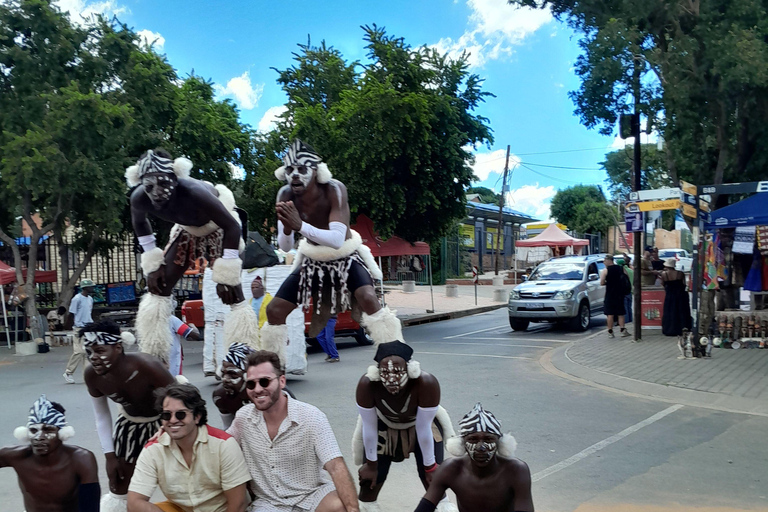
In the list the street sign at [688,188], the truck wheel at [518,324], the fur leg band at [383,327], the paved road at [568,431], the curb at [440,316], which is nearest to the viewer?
the fur leg band at [383,327]

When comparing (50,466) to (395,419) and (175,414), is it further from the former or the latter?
(395,419)

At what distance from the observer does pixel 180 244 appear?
199 inches

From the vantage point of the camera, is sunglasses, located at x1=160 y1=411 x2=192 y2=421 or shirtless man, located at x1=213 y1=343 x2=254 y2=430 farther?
shirtless man, located at x1=213 y1=343 x2=254 y2=430

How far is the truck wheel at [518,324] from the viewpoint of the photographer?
55.9 ft

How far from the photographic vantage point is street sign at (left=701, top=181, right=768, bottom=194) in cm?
1070

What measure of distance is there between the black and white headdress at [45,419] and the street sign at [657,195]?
10140 millimetres

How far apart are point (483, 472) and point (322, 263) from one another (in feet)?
6.36

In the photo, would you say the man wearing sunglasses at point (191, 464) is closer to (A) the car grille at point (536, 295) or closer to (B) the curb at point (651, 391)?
A: (B) the curb at point (651, 391)

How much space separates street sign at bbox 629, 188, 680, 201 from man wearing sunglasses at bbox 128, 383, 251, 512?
9723mm

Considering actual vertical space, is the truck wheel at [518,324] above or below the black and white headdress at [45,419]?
below

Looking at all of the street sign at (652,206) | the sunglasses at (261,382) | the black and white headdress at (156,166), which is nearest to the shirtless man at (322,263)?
the black and white headdress at (156,166)

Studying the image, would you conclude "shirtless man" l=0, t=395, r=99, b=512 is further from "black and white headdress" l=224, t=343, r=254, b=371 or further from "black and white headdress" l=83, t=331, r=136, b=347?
"black and white headdress" l=224, t=343, r=254, b=371

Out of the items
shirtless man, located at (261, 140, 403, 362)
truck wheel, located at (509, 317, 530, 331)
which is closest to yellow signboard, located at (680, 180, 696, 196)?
truck wheel, located at (509, 317, 530, 331)

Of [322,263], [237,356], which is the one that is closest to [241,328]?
[237,356]
